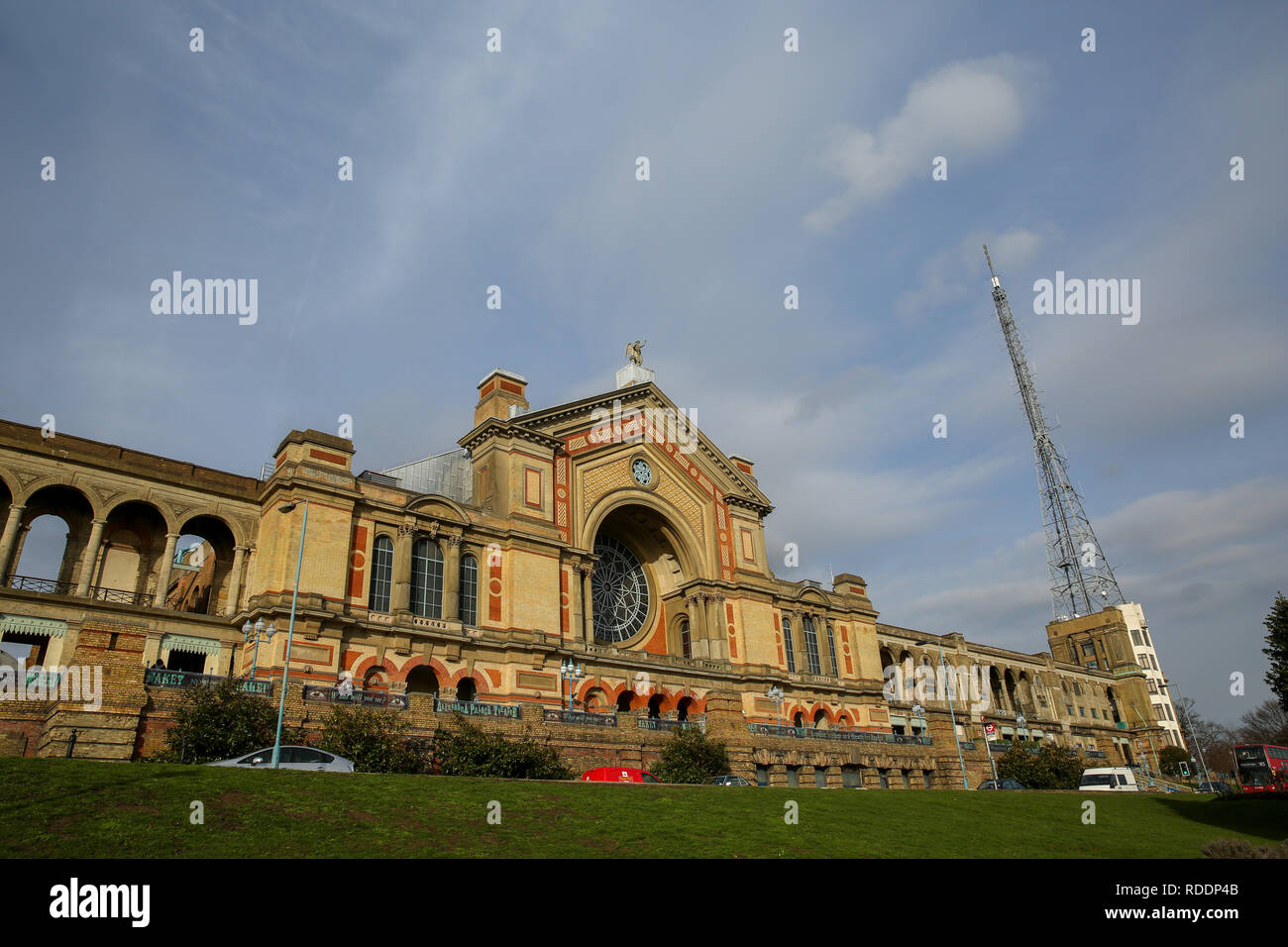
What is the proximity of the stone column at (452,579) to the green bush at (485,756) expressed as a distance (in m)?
11.7

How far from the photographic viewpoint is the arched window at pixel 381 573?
37000 mm

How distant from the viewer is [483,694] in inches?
1499

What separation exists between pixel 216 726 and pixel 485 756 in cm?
774

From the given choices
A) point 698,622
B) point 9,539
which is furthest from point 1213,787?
point 9,539

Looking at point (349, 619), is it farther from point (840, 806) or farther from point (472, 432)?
point (840, 806)

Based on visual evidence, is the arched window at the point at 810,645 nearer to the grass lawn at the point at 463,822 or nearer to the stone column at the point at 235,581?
the grass lawn at the point at 463,822

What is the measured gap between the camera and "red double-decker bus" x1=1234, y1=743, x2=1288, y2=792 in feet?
170

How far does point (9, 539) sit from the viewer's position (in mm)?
32312

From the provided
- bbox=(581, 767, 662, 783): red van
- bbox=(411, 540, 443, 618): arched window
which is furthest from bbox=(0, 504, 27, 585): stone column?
bbox=(581, 767, 662, 783): red van

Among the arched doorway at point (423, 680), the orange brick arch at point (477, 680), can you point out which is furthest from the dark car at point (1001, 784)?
the arched doorway at point (423, 680)

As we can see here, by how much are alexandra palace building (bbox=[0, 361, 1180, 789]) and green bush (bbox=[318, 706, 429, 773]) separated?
92 cm

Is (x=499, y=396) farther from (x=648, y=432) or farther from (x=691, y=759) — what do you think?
(x=691, y=759)

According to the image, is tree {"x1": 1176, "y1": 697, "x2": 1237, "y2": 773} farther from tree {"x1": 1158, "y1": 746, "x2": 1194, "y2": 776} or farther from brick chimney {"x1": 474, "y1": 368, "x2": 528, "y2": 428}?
brick chimney {"x1": 474, "y1": 368, "x2": 528, "y2": 428}
